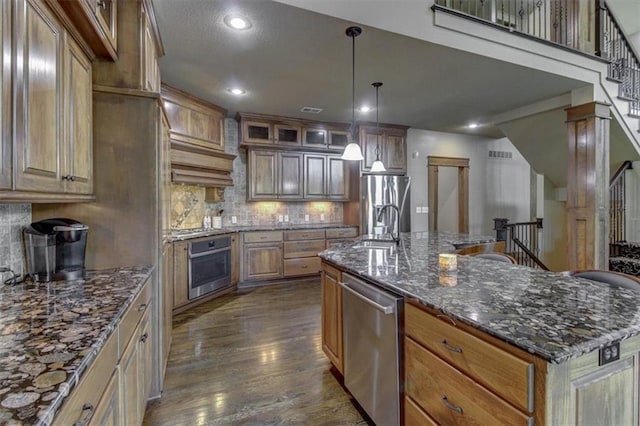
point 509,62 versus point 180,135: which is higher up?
point 509,62

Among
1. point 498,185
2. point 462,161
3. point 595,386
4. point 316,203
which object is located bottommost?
point 595,386

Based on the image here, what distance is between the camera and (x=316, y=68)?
10.6 feet

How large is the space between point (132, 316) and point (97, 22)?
1.49m

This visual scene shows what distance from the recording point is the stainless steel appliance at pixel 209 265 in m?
3.75

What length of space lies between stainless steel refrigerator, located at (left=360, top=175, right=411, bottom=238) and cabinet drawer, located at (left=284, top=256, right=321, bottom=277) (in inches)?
40.6

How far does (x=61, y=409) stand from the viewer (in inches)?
28.1

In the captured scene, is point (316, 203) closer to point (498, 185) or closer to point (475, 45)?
point (475, 45)

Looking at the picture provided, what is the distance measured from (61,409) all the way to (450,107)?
5101mm

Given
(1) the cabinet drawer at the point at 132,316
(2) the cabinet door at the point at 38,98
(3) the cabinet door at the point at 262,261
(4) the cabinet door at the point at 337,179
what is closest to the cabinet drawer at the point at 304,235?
(3) the cabinet door at the point at 262,261

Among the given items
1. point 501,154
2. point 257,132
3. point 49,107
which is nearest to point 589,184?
point 501,154

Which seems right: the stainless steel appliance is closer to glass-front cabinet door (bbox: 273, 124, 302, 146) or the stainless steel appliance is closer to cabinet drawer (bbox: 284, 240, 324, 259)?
cabinet drawer (bbox: 284, 240, 324, 259)

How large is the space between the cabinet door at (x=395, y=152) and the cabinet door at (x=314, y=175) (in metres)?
1.15

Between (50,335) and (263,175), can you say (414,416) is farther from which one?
(263,175)

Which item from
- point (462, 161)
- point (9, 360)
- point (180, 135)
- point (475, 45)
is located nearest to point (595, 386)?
point (9, 360)
